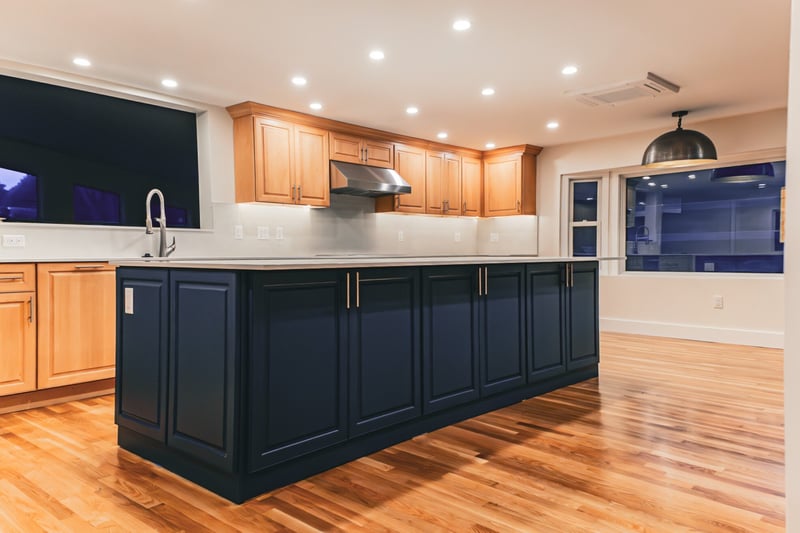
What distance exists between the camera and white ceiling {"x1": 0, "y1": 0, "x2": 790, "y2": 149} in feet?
10.6

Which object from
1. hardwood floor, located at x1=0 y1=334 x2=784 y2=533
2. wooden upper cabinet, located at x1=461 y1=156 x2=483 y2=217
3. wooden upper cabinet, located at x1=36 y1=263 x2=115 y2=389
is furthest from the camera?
wooden upper cabinet, located at x1=461 y1=156 x2=483 y2=217

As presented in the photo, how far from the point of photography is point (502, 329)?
346 cm

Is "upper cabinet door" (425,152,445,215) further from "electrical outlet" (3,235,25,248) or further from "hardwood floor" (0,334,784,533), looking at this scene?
"electrical outlet" (3,235,25,248)

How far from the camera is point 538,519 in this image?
6.64 feet

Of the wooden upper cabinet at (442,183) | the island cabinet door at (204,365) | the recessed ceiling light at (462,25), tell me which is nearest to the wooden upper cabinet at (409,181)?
the wooden upper cabinet at (442,183)

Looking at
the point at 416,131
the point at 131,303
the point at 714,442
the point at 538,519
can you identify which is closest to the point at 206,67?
the point at 131,303

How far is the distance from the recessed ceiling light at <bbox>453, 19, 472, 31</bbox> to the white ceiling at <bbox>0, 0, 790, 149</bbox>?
0.15ft

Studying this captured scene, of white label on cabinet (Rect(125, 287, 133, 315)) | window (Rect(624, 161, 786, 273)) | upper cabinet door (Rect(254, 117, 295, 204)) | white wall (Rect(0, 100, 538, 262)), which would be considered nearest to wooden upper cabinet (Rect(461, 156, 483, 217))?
white wall (Rect(0, 100, 538, 262))

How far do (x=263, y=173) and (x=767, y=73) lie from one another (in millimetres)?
4281

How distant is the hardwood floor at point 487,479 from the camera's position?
202cm

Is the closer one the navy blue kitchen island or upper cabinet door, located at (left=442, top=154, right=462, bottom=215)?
the navy blue kitchen island

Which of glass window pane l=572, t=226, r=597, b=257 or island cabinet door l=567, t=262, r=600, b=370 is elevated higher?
A: glass window pane l=572, t=226, r=597, b=257

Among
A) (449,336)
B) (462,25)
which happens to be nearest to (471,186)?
(462,25)

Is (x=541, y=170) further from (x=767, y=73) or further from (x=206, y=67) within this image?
(x=206, y=67)
